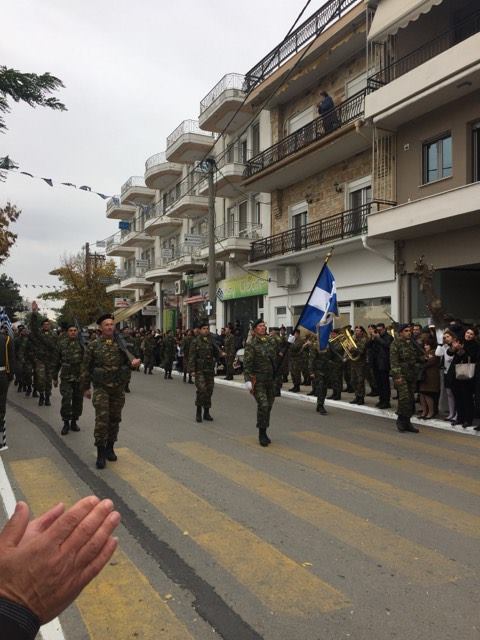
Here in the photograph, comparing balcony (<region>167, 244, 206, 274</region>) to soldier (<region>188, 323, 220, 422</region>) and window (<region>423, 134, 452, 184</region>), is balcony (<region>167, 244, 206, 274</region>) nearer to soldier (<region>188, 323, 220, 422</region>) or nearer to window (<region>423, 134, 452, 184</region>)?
window (<region>423, 134, 452, 184</region>)

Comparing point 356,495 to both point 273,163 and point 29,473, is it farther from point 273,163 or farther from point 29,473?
point 273,163

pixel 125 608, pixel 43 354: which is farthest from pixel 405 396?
pixel 43 354

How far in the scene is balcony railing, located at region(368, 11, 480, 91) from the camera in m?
15.5

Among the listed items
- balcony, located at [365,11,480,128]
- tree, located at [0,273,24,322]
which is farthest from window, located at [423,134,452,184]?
tree, located at [0,273,24,322]

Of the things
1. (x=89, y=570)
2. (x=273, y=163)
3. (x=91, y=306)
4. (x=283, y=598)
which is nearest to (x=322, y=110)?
(x=273, y=163)

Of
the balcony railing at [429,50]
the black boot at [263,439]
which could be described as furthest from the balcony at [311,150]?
the black boot at [263,439]

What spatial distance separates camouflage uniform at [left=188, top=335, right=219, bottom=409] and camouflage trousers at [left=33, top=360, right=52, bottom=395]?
4144 millimetres

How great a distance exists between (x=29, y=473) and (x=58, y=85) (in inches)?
180

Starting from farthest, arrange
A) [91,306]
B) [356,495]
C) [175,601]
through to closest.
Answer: [91,306], [356,495], [175,601]

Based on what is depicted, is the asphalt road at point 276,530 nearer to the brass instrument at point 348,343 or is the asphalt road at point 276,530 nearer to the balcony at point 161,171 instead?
the brass instrument at point 348,343

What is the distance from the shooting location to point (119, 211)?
49781 mm

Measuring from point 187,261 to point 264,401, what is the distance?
75.2 feet

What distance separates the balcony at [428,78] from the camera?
13836mm

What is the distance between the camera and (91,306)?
167ft
